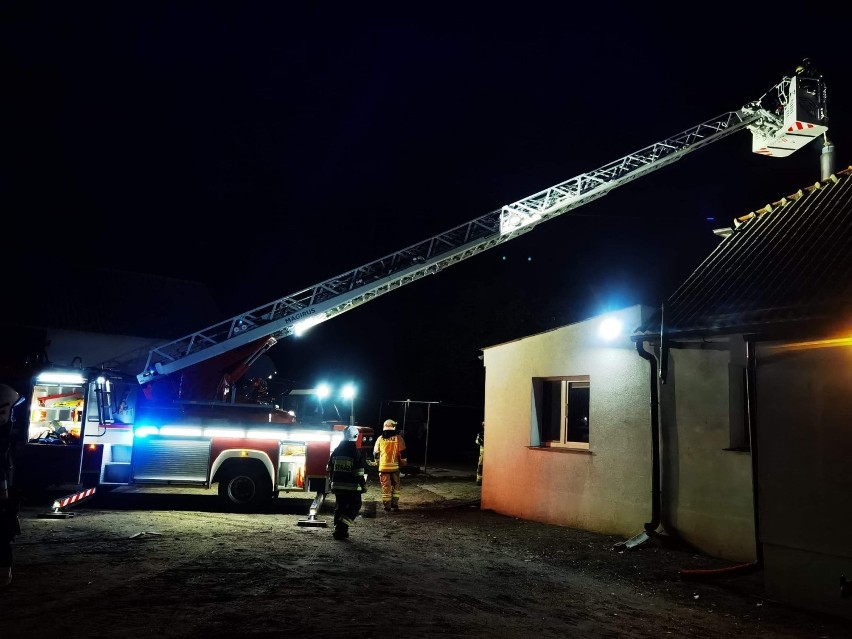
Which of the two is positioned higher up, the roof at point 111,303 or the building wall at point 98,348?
the roof at point 111,303

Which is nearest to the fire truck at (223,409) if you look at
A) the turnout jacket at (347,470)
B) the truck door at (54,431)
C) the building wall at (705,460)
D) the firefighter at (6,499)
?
the truck door at (54,431)

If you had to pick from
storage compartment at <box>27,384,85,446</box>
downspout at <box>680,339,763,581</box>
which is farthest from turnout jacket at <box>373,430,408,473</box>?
downspout at <box>680,339,763,581</box>

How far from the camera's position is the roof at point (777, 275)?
6.28m

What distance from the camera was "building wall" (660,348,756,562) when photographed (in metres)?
7.45

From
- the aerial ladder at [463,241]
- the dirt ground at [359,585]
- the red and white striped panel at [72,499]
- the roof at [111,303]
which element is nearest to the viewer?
the dirt ground at [359,585]

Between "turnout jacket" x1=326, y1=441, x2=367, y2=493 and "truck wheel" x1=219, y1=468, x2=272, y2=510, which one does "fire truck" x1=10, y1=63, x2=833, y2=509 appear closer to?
"truck wheel" x1=219, y1=468, x2=272, y2=510

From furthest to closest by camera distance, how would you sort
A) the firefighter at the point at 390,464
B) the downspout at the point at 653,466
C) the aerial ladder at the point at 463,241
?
the aerial ladder at the point at 463,241
the firefighter at the point at 390,464
the downspout at the point at 653,466

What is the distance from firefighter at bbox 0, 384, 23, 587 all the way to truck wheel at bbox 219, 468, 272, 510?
200 inches

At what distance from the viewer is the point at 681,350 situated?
8.31 meters

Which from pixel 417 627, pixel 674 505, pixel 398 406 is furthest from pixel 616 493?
pixel 398 406

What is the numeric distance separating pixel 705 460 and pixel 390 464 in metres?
5.48

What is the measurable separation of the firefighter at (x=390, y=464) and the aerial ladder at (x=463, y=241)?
169 inches

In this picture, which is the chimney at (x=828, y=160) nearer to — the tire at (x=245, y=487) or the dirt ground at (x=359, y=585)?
the dirt ground at (x=359, y=585)

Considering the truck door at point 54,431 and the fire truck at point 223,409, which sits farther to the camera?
the fire truck at point 223,409
